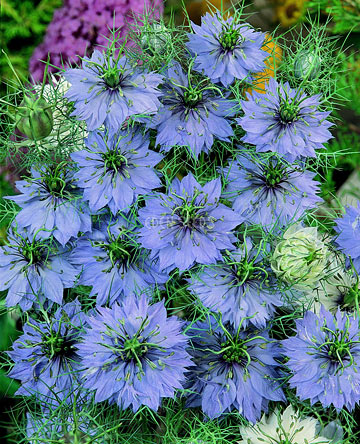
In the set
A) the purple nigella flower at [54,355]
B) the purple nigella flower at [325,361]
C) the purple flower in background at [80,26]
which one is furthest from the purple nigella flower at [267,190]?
the purple flower in background at [80,26]

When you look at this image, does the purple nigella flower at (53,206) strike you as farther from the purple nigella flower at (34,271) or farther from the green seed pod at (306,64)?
the green seed pod at (306,64)

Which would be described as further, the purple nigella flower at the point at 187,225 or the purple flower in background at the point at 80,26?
the purple flower in background at the point at 80,26

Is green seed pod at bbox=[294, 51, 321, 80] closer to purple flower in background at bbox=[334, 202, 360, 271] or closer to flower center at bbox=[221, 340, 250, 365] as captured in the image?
purple flower in background at bbox=[334, 202, 360, 271]

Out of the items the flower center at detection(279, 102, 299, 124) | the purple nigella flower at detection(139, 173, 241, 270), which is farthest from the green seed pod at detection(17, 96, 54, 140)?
the flower center at detection(279, 102, 299, 124)

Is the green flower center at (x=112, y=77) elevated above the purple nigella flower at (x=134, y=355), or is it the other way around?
the green flower center at (x=112, y=77)

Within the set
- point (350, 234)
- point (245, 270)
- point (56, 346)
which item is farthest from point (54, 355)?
point (350, 234)

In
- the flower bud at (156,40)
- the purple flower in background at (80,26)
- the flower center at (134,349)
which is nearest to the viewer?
the flower center at (134,349)

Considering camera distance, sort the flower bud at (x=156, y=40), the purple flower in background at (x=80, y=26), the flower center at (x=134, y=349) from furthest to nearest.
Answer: the purple flower in background at (x=80, y=26) → the flower bud at (x=156, y=40) → the flower center at (x=134, y=349)

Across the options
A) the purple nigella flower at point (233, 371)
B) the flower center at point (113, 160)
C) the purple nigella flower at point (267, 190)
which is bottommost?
the purple nigella flower at point (233, 371)
